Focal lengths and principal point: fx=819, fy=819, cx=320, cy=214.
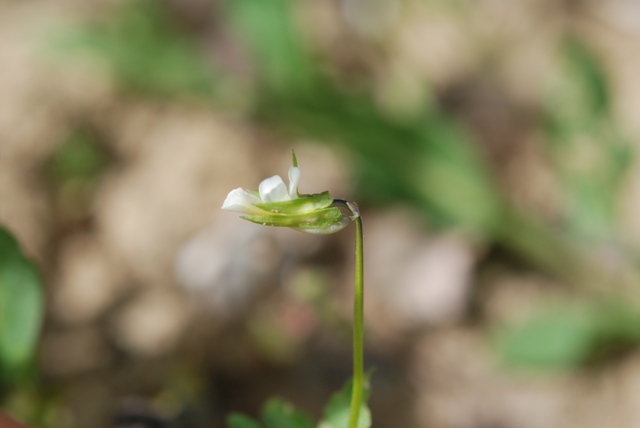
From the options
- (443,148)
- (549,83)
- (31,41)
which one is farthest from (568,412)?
(31,41)

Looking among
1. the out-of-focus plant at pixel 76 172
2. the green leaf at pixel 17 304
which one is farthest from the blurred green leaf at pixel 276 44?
the green leaf at pixel 17 304

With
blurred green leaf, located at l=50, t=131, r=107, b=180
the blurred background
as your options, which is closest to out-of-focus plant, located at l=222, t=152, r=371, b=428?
the blurred background

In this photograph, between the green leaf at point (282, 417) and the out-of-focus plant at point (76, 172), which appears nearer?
the green leaf at point (282, 417)

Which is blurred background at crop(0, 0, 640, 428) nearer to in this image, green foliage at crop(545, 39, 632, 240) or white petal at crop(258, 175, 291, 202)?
green foliage at crop(545, 39, 632, 240)

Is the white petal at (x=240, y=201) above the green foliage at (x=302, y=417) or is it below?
above

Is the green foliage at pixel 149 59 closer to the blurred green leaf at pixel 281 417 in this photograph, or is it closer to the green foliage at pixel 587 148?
the green foliage at pixel 587 148

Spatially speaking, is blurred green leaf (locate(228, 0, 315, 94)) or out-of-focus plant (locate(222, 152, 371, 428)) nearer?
Answer: out-of-focus plant (locate(222, 152, 371, 428))

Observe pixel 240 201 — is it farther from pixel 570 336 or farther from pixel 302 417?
pixel 570 336

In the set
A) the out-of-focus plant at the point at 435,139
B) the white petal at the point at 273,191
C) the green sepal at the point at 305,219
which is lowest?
the out-of-focus plant at the point at 435,139
